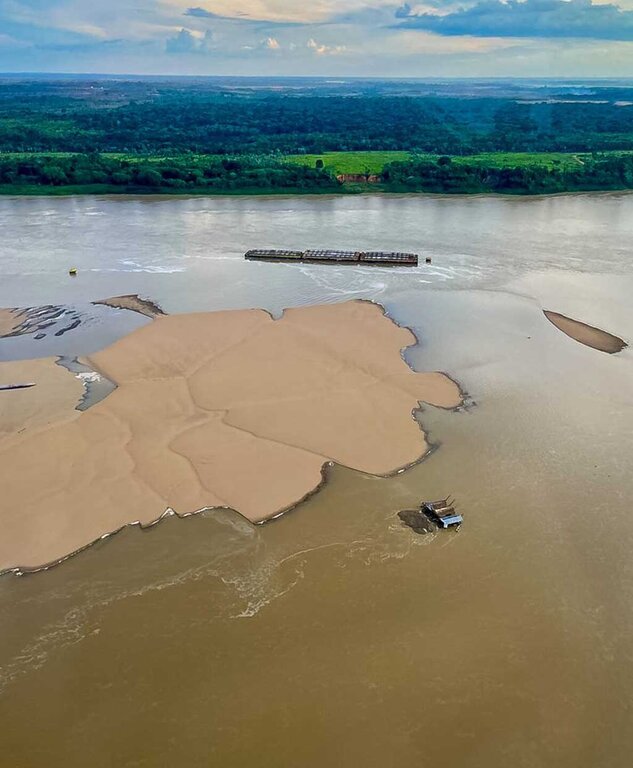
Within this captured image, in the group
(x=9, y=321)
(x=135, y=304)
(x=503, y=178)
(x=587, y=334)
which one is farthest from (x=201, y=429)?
(x=503, y=178)

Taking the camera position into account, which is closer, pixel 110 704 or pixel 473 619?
pixel 110 704

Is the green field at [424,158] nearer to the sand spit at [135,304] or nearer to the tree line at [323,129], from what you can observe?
the tree line at [323,129]

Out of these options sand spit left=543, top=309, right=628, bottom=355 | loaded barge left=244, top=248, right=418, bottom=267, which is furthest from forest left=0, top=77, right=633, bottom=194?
sand spit left=543, top=309, right=628, bottom=355

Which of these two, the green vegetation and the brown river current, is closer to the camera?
the brown river current

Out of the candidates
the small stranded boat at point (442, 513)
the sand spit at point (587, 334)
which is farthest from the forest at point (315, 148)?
the small stranded boat at point (442, 513)

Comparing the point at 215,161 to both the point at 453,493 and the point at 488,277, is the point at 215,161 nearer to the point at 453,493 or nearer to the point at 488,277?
the point at 488,277

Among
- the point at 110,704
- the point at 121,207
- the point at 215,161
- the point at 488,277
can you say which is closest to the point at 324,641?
the point at 110,704

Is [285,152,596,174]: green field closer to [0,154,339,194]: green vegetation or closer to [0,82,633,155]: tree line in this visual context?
[0,82,633,155]: tree line

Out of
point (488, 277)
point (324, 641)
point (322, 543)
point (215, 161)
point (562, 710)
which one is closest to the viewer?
point (562, 710)
